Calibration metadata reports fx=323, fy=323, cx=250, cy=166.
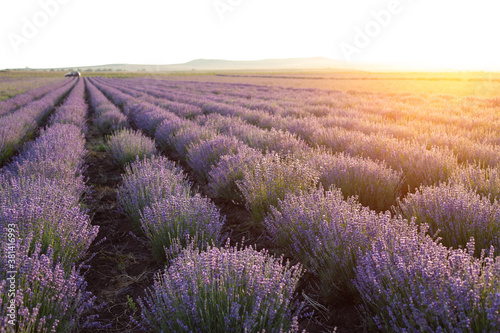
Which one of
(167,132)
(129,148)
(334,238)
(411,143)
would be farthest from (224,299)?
(167,132)

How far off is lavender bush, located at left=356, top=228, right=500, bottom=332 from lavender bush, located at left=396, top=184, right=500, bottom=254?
2.19 ft

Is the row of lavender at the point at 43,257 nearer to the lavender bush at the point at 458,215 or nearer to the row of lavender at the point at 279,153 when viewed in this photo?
the row of lavender at the point at 279,153

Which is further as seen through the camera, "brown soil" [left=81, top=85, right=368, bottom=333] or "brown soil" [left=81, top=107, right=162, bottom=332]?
"brown soil" [left=81, top=107, right=162, bottom=332]

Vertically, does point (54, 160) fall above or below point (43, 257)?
below

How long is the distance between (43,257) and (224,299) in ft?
3.56

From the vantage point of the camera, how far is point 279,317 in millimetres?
1608

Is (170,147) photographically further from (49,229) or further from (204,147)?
(49,229)

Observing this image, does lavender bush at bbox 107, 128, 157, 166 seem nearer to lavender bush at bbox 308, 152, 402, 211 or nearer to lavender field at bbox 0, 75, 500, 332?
lavender field at bbox 0, 75, 500, 332

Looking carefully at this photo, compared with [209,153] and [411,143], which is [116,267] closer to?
[209,153]

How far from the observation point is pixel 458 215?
227cm

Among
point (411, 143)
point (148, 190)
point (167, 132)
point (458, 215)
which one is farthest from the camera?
point (167, 132)

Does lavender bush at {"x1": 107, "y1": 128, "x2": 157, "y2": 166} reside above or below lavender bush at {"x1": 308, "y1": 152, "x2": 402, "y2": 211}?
below

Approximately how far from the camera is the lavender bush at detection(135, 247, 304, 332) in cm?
152

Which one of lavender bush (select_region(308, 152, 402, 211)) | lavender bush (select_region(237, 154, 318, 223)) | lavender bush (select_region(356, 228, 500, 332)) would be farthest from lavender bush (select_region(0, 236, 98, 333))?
lavender bush (select_region(308, 152, 402, 211))
